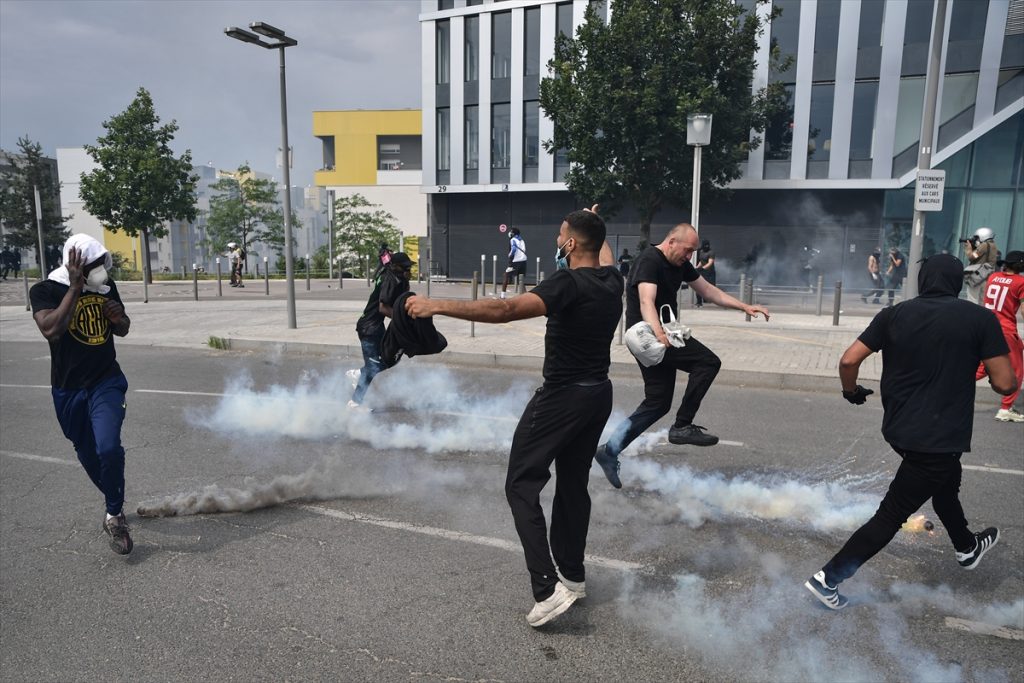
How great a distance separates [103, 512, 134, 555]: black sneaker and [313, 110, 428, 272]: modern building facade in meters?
55.5

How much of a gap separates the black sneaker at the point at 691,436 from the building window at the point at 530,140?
27806 mm

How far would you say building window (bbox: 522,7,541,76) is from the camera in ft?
104

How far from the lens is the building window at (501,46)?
3253 centimetres

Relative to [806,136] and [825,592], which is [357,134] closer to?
[806,136]

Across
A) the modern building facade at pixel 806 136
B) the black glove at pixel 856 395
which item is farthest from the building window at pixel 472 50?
the black glove at pixel 856 395

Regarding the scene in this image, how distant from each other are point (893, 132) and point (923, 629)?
89.2 feet

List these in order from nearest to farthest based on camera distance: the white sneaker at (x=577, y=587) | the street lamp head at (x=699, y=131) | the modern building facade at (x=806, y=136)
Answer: the white sneaker at (x=577, y=587)
the street lamp head at (x=699, y=131)
the modern building facade at (x=806, y=136)

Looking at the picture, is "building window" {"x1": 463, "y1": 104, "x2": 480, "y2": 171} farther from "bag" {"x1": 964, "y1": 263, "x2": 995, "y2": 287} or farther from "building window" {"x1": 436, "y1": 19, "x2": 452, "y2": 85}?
"bag" {"x1": 964, "y1": 263, "x2": 995, "y2": 287}

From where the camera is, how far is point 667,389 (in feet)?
17.1

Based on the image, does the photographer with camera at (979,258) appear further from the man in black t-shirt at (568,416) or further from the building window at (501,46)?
the building window at (501,46)

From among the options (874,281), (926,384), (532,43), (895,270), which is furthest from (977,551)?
(532,43)

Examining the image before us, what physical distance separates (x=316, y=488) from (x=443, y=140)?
3125cm

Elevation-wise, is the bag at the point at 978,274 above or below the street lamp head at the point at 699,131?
below

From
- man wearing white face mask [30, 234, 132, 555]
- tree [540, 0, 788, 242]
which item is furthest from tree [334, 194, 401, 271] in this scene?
man wearing white face mask [30, 234, 132, 555]
